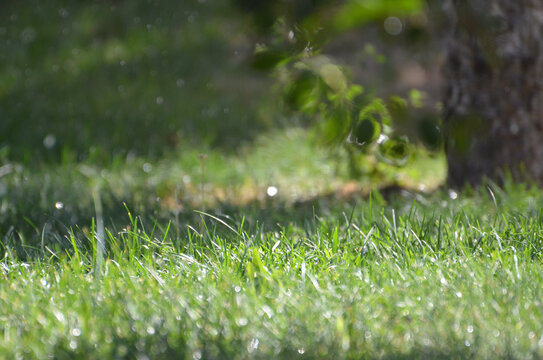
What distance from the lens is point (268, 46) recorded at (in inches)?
107

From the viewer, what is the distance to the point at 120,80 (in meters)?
7.05

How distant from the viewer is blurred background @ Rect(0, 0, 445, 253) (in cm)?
335

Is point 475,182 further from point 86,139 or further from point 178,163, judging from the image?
point 86,139

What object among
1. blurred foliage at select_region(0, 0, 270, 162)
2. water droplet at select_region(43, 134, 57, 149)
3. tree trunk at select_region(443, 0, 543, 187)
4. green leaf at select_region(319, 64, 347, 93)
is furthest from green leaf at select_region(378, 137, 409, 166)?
water droplet at select_region(43, 134, 57, 149)

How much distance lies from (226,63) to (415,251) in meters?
5.69

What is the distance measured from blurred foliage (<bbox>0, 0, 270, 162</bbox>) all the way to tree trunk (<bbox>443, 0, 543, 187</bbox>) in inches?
92.9

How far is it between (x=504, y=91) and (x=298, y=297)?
7.38 feet

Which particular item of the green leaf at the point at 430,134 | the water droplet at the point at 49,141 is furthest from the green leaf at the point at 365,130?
the water droplet at the point at 49,141

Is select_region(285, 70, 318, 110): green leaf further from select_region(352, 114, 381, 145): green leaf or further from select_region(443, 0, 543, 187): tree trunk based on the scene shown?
select_region(443, 0, 543, 187): tree trunk

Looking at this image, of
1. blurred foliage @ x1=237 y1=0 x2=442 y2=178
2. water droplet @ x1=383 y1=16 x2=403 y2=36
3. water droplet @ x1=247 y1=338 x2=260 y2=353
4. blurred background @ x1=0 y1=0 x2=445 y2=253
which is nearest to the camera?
water droplet @ x1=247 y1=338 x2=260 y2=353

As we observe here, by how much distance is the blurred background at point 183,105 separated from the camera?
11.0ft

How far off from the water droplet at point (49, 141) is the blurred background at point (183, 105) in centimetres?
1

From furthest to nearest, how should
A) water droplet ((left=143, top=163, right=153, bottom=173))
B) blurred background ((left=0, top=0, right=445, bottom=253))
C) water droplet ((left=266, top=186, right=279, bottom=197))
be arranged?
water droplet ((left=143, top=163, right=153, bottom=173))
water droplet ((left=266, top=186, right=279, bottom=197))
blurred background ((left=0, top=0, right=445, bottom=253))

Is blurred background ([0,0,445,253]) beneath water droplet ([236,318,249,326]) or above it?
beneath
